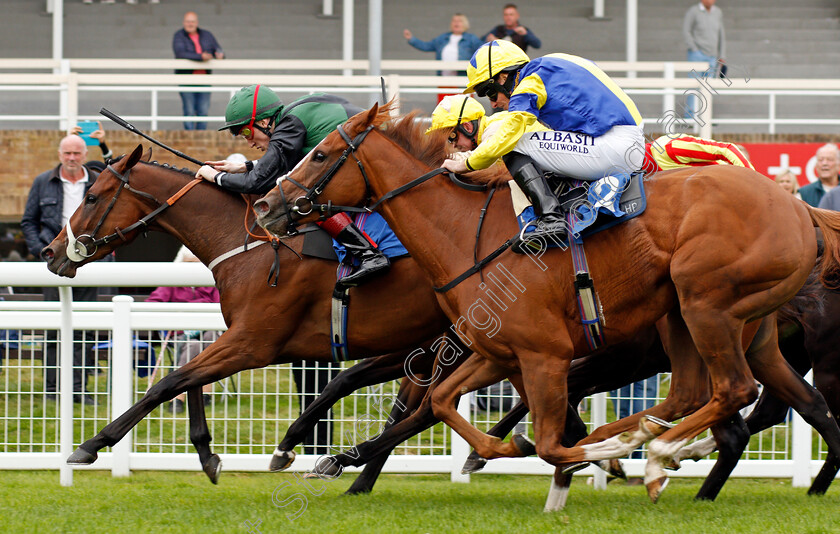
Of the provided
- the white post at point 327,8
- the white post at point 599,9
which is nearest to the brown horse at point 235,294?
the white post at point 327,8

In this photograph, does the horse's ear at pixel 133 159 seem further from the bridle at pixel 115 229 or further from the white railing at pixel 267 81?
the white railing at pixel 267 81

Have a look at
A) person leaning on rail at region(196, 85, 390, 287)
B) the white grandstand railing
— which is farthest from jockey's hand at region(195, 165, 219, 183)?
the white grandstand railing

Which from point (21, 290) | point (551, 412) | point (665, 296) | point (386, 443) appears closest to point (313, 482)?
point (386, 443)

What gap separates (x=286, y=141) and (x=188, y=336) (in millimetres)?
1348

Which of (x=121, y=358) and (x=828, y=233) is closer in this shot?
(x=828, y=233)

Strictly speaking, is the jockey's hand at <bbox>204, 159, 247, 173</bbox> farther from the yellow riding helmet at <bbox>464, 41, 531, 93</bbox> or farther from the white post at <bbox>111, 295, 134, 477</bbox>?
the yellow riding helmet at <bbox>464, 41, 531, 93</bbox>

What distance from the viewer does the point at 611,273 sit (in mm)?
4395

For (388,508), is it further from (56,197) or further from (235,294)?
(56,197)

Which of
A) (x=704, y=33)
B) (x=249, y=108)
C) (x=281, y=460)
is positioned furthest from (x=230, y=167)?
(x=704, y=33)

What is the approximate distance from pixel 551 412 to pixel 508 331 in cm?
36

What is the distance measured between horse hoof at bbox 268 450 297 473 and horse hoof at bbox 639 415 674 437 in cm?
181

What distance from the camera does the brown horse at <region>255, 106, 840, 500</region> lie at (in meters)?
4.28

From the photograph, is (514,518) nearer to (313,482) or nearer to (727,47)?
(313,482)

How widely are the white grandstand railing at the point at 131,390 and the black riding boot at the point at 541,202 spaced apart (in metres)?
1.59
